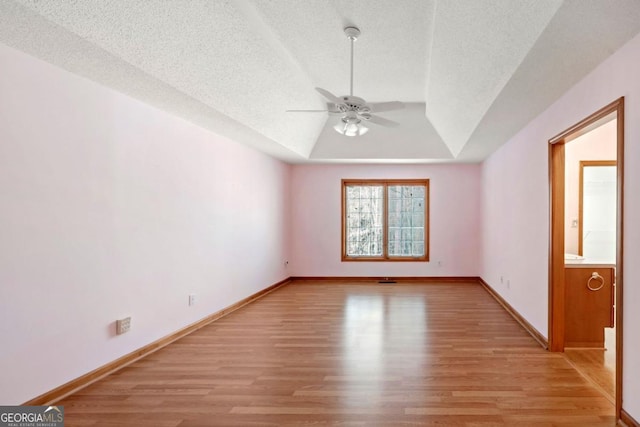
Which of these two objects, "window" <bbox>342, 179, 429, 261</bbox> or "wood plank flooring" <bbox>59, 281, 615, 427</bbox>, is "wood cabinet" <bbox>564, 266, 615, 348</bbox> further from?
"window" <bbox>342, 179, 429, 261</bbox>

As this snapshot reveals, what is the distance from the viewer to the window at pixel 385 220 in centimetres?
738

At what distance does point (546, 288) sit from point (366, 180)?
14.3ft

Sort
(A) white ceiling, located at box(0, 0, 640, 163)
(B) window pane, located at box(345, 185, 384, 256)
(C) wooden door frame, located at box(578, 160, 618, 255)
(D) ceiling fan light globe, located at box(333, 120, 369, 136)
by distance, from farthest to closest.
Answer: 1. (B) window pane, located at box(345, 185, 384, 256)
2. (C) wooden door frame, located at box(578, 160, 618, 255)
3. (D) ceiling fan light globe, located at box(333, 120, 369, 136)
4. (A) white ceiling, located at box(0, 0, 640, 163)

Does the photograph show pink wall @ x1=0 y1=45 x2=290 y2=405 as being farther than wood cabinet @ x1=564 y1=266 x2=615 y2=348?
No

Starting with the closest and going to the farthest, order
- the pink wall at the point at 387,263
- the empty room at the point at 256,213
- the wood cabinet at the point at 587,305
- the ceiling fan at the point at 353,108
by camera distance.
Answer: the empty room at the point at 256,213 < the ceiling fan at the point at 353,108 < the wood cabinet at the point at 587,305 < the pink wall at the point at 387,263

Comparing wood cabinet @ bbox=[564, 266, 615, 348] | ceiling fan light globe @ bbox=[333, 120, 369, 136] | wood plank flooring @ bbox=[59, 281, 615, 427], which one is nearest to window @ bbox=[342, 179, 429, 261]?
wood plank flooring @ bbox=[59, 281, 615, 427]

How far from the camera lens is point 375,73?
175 inches

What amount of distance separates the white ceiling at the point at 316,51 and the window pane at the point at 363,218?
2.60 m

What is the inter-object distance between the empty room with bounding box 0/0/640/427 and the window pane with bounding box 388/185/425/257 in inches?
69.8

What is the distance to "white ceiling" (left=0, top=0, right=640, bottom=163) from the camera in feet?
6.80

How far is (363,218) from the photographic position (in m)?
7.54

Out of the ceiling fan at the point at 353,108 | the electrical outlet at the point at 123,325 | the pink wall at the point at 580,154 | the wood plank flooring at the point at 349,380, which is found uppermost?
the ceiling fan at the point at 353,108

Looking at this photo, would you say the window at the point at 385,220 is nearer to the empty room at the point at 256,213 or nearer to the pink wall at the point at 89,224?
the empty room at the point at 256,213

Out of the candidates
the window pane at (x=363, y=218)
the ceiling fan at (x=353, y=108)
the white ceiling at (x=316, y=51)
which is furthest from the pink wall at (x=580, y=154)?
the window pane at (x=363, y=218)
